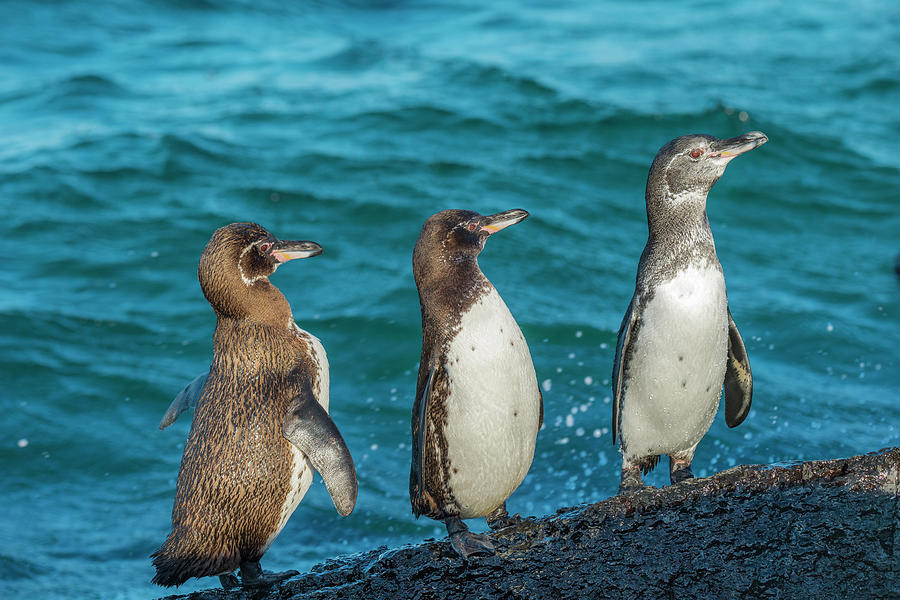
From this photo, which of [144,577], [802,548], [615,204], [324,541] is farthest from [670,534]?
[615,204]

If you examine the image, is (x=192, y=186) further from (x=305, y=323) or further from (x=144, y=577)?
(x=144, y=577)

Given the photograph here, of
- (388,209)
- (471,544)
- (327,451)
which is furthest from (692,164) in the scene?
(388,209)

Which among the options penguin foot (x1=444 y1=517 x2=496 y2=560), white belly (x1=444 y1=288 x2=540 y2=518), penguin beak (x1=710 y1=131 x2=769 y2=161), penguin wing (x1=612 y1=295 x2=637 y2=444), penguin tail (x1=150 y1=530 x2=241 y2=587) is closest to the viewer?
penguin foot (x1=444 y1=517 x2=496 y2=560)

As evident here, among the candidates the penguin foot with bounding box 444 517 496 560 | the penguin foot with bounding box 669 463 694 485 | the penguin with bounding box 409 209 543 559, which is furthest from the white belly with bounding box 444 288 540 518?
the penguin foot with bounding box 669 463 694 485

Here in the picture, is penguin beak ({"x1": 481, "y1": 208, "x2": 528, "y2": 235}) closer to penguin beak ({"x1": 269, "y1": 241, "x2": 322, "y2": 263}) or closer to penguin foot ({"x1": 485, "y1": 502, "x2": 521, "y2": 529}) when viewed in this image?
penguin beak ({"x1": 269, "y1": 241, "x2": 322, "y2": 263})

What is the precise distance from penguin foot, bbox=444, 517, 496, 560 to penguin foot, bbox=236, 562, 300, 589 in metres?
0.64

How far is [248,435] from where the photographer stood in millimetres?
3740

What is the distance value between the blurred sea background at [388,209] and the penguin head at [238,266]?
174cm

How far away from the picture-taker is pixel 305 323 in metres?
7.99

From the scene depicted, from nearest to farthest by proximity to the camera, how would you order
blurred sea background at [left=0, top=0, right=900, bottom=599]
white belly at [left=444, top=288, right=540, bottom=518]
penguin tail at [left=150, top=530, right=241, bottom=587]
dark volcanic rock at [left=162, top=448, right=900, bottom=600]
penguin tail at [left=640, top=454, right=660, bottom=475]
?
dark volcanic rock at [left=162, top=448, right=900, bottom=600] → penguin tail at [left=150, top=530, right=241, bottom=587] → white belly at [left=444, top=288, right=540, bottom=518] → penguin tail at [left=640, top=454, right=660, bottom=475] → blurred sea background at [left=0, top=0, right=900, bottom=599]

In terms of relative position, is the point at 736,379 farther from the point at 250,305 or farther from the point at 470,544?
the point at 250,305

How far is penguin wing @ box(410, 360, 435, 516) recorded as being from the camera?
148 inches

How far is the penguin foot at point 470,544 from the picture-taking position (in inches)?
137

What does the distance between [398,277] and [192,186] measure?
3.05 meters
